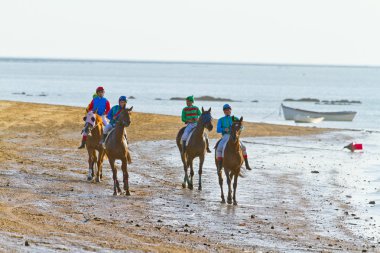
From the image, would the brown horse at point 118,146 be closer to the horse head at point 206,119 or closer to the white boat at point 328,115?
the horse head at point 206,119

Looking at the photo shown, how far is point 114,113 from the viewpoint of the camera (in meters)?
21.6

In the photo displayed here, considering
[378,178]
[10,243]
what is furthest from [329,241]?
[378,178]

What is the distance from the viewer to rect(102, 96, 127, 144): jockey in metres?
21.2

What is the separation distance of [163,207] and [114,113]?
125 inches

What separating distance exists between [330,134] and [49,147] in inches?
765

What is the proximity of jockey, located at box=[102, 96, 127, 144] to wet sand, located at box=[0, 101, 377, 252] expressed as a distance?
5.13 feet

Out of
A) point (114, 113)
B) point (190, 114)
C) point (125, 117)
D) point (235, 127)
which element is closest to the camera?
point (235, 127)

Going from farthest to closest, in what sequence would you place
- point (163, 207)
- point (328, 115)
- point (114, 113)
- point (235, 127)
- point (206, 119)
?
point (328, 115) → point (206, 119) → point (114, 113) → point (235, 127) → point (163, 207)

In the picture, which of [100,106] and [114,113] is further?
[100,106]

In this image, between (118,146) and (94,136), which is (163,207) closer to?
(118,146)

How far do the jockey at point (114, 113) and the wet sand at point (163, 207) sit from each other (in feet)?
5.13

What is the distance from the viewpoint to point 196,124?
2323cm

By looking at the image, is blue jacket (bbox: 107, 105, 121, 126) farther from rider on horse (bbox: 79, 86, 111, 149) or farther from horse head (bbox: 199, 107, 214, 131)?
horse head (bbox: 199, 107, 214, 131)

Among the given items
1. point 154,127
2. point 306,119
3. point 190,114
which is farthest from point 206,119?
point 306,119
